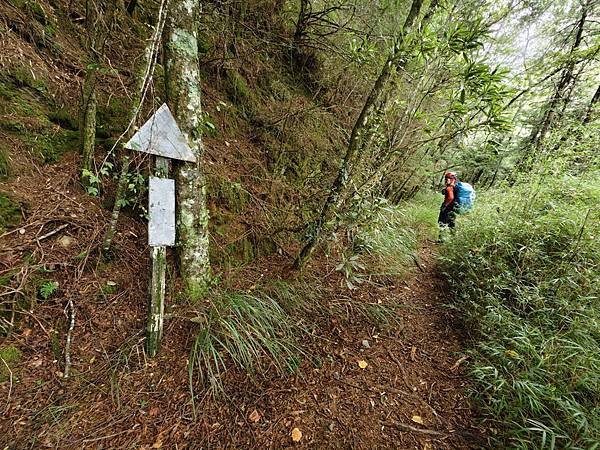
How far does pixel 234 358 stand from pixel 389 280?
2.32 meters

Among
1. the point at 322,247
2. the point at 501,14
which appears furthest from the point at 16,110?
the point at 501,14

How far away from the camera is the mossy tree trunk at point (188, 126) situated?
219cm

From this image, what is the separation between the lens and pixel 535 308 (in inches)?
105

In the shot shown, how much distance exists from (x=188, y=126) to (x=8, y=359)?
2.21m

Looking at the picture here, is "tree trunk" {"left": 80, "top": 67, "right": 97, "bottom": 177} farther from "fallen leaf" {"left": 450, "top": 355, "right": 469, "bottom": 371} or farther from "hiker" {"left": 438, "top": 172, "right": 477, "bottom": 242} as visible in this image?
"hiker" {"left": 438, "top": 172, "right": 477, "bottom": 242}

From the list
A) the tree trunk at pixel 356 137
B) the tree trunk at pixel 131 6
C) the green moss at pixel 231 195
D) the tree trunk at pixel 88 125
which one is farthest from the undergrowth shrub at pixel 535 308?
the tree trunk at pixel 131 6

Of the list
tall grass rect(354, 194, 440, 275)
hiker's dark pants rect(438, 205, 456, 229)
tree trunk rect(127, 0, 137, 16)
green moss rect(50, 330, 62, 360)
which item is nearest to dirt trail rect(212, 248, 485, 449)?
tall grass rect(354, 194, 440, 275)

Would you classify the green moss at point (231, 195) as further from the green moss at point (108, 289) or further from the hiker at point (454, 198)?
the hiker at point (454, 198)

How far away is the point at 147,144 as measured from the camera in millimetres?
1919

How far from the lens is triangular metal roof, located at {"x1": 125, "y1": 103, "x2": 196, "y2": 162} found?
1886 mm

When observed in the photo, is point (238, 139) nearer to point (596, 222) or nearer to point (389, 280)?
point (389, 280)

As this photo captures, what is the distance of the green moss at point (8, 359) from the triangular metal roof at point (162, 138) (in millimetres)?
1700

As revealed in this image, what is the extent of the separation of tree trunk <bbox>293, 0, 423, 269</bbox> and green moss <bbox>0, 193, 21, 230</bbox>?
261cm

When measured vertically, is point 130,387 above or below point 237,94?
below
